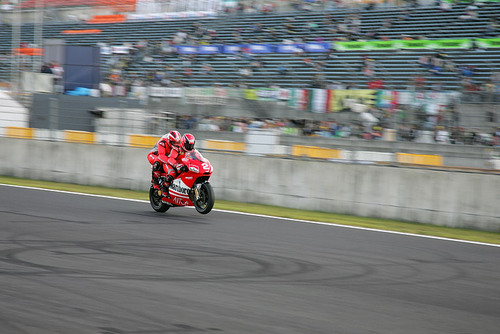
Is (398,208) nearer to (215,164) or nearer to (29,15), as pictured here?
(215,164)

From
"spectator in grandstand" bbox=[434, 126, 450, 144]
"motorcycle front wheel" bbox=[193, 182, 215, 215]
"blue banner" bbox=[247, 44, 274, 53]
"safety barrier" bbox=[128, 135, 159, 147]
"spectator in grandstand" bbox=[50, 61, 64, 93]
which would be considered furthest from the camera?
"blue banner" bbox=[247, 44, 274, 53]

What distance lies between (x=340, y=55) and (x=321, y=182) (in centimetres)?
1451

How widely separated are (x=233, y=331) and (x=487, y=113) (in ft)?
31.7

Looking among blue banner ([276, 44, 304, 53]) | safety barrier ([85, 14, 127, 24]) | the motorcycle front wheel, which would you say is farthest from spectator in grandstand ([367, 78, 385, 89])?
safety barrier ([85, 14, 127, 24])

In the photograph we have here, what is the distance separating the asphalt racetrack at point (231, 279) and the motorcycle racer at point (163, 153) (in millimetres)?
1635

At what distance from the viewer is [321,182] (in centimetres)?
1341

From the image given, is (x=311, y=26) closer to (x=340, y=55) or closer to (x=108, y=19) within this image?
(x=340, y=55)

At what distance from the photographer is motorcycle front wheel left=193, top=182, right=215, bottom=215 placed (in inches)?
444

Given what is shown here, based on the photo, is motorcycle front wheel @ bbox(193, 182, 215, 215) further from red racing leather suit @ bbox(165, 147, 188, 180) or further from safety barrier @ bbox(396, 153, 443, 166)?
safety barrier @ bbox(396, 153, 443, 166)

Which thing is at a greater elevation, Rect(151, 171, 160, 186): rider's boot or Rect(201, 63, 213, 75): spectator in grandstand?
Rect(201, 63, 213, 75): spectator in grandstand

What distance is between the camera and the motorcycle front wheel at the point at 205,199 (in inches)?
444

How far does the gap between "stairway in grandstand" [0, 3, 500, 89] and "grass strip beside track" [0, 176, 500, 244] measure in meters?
7.50

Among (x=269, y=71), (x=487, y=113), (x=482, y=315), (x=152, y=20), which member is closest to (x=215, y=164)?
(x=487, y=113)

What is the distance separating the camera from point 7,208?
11.0 meters
